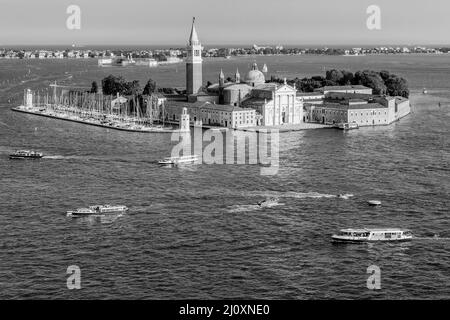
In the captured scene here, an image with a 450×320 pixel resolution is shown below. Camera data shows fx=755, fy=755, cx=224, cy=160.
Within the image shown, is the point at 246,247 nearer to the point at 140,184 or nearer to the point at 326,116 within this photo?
the point at 140,184

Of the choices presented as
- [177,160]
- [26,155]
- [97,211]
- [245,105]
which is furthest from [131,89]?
[97,211]

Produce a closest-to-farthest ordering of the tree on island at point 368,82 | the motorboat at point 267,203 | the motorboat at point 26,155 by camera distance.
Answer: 1. the motorboat at point 267,203
2. the motorboat at point 26,155
3. the tree on island at point 368,82

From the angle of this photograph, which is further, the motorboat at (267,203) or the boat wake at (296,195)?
the boat wake at (296,195)

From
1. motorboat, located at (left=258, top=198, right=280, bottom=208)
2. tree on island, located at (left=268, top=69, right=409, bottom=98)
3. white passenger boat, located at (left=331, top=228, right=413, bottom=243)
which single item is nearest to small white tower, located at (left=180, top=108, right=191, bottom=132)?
tree on island, located at (left=268, top=69, right=409, bottom=98)

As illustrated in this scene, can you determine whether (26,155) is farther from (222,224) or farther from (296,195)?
(222,224)

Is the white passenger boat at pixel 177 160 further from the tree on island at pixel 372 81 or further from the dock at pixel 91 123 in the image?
the tree on island at pixel 372 81

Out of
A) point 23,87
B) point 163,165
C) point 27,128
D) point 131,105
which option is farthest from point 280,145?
point 23,87

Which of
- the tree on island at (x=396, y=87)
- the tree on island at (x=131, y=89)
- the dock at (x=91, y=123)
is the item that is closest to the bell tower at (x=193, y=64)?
the tree on island at (x=131, y=89)
